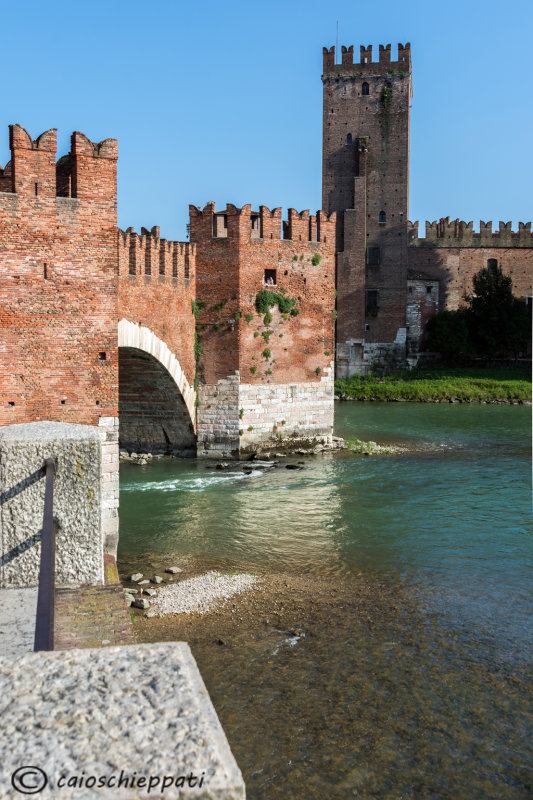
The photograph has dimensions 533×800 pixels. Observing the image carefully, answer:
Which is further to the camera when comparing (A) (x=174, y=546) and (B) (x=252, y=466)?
(B) (x=252, y=466)

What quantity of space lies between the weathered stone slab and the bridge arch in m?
15.2

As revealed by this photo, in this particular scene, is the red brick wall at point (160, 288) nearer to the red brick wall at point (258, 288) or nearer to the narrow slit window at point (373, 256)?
the red brick wall at point (258, 288)

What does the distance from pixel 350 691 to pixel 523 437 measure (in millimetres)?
18215

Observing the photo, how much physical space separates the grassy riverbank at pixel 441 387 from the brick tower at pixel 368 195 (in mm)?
2700

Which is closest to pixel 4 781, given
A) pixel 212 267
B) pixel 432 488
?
pixel 432 488

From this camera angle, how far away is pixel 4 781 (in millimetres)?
1173

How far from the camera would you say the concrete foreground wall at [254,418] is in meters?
19.9

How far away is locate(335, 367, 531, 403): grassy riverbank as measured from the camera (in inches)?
1363

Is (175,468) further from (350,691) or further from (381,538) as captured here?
(350,691)

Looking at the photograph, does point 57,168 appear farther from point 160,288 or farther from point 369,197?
point 369,197

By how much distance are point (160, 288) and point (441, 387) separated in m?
21.1

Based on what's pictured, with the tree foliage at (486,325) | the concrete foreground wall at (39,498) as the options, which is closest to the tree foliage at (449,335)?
the tree foliage at (486,325)
